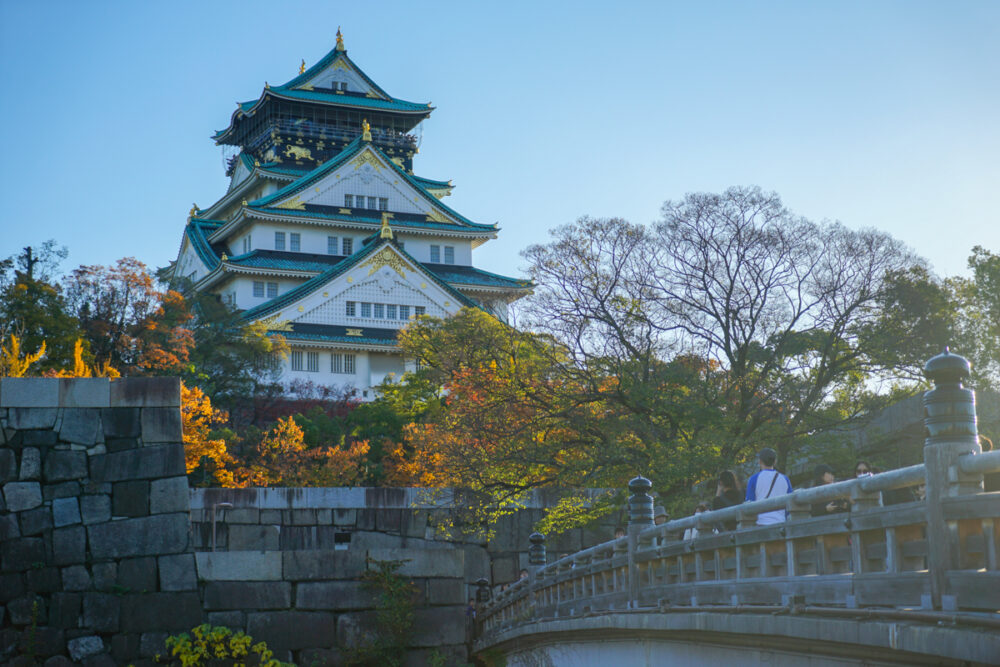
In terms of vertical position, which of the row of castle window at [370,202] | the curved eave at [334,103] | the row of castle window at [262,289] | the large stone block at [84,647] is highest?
the curved eave at [334,103]

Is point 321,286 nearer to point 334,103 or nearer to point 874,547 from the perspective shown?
point 334,103

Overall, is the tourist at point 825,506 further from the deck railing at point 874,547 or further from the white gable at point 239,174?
the white gable at point 239,174

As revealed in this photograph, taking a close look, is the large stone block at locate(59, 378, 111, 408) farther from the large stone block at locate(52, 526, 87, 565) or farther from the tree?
the tree

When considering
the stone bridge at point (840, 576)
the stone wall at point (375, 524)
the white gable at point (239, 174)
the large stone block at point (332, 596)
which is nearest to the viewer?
the stone bridge at point (840, 576)

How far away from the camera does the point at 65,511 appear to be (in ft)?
49.3

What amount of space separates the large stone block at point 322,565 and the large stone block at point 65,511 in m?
2.58

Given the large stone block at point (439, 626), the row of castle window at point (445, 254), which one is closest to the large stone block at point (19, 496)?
the large stone block at point (439, 626)

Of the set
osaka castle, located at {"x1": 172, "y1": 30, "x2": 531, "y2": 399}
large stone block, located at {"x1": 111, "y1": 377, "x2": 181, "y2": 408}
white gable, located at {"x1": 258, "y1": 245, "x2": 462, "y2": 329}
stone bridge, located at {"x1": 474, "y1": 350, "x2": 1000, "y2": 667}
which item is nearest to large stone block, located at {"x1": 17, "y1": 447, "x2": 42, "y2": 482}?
large stone block, located at {"x1": 111, "y1": 377, "x2": 181, "y2": 408}

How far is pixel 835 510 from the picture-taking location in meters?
9.08

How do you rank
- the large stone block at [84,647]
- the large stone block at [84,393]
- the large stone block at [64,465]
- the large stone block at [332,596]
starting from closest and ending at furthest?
1. the large stone block at [84,647]
2. the large stone block at [64,465]
3. the large stone block at [84,393]
4. the large stone block at [332,596]

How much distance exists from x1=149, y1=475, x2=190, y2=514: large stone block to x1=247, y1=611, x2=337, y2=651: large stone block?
5.52ft

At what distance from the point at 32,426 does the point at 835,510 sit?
10.2 metres

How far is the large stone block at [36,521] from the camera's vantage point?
14945 millimetres

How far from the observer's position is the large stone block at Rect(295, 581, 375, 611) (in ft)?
50.9
